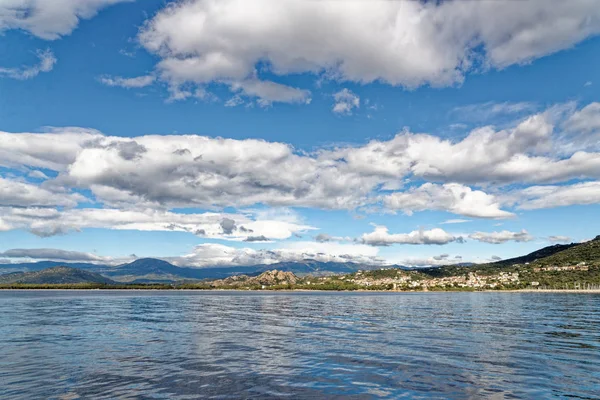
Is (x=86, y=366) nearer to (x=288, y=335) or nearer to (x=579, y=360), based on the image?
(x=288, y=335)

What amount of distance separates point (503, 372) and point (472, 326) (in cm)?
3950

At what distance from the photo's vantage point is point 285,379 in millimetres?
30391

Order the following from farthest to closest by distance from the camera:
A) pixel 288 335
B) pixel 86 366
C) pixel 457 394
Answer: pixel 288 335, pixel 86 366, pixel 457 394

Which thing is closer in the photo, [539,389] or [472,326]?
[539,389]

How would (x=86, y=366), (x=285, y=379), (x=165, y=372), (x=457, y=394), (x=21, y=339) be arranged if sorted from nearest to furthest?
(x=457, y=394)
(x=285, y=379)
(x=165, y=372)
(x=86, y=366)
(x=21, y=339)

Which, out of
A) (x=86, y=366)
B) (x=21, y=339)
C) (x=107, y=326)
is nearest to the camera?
(x=86, y=366)

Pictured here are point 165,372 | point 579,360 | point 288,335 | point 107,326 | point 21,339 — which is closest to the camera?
point 165,372

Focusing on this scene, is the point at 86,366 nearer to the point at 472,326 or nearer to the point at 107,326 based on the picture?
the point at 107,326

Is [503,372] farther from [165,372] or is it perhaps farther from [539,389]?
[165,372]

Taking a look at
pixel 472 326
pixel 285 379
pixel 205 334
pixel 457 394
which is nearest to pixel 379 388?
pixel 457 394

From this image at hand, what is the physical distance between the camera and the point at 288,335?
190ft

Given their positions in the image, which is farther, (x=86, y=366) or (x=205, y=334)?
(x=205, y=334)

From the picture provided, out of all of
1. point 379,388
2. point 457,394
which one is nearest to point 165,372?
point 379,388

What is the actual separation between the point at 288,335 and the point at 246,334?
657 centimetres
